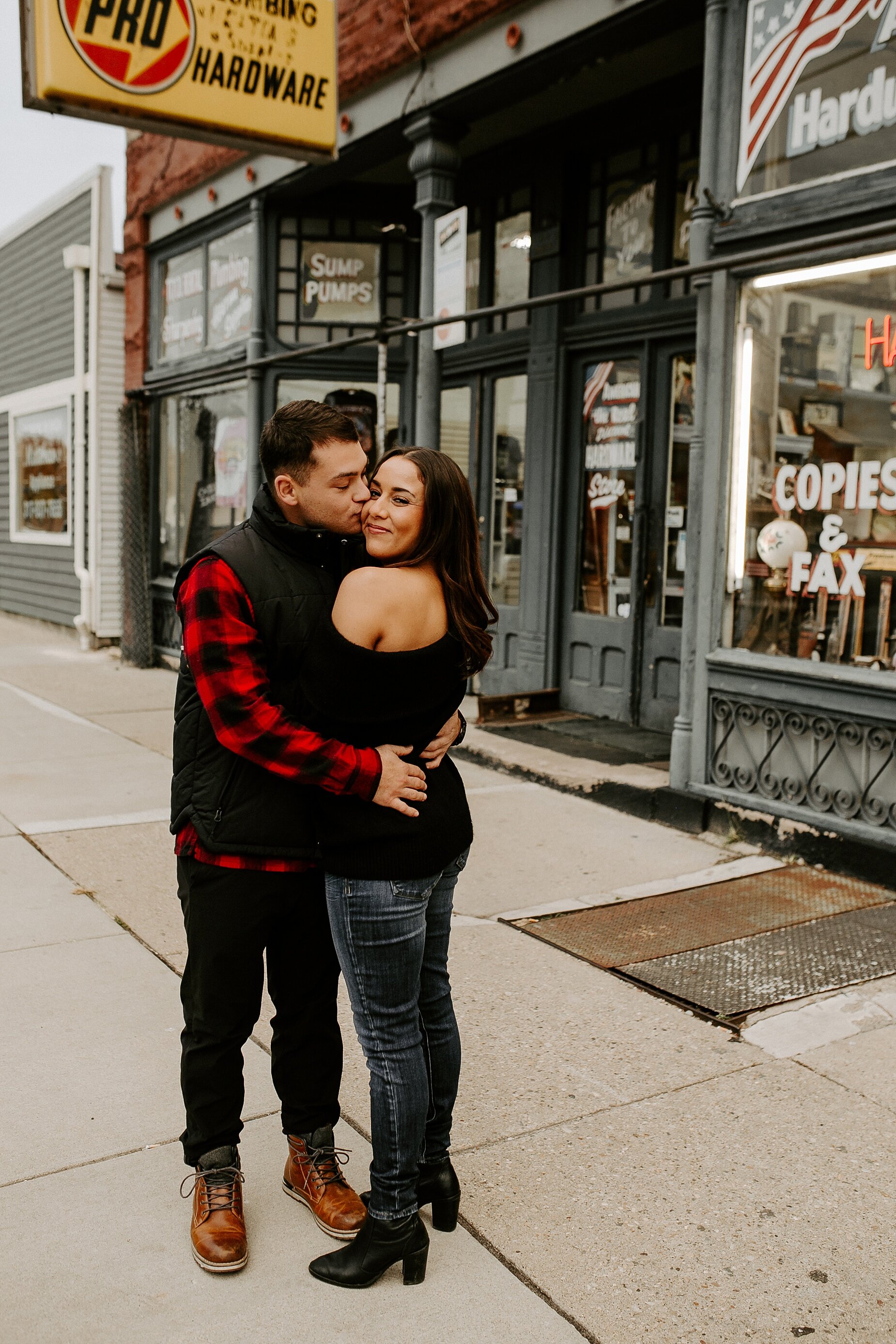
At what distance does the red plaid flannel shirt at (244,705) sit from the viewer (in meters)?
2.41

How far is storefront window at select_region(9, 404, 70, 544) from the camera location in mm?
15555

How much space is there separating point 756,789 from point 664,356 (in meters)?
3.32

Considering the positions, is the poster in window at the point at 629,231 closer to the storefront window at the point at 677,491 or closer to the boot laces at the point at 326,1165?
Answer: the storefront window at the point at 677,491

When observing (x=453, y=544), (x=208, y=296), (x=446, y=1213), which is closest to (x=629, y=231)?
(x=208, y=296)

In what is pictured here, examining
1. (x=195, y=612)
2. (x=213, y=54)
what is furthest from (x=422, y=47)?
(x=195, y=612)

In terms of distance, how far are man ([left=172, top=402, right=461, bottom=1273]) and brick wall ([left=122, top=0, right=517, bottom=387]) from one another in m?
5.83

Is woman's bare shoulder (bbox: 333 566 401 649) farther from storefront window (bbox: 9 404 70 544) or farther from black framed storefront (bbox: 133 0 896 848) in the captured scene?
storefront window (bbox: 9 404 70 544)

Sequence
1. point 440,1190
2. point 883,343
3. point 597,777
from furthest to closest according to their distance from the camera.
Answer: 1. point 597,777
2. point 883,343
3. point 440,1190

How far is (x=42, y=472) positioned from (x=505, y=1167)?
15.2m

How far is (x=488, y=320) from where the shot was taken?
30.4 ft

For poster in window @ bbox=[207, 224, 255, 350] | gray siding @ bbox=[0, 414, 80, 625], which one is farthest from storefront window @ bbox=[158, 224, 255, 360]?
gray siding @ bbox=[0, 414, 80, 625]

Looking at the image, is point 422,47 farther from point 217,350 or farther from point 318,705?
point 318,705

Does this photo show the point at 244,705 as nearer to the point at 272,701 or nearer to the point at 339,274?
the point at 272,701

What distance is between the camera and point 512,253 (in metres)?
9.04
